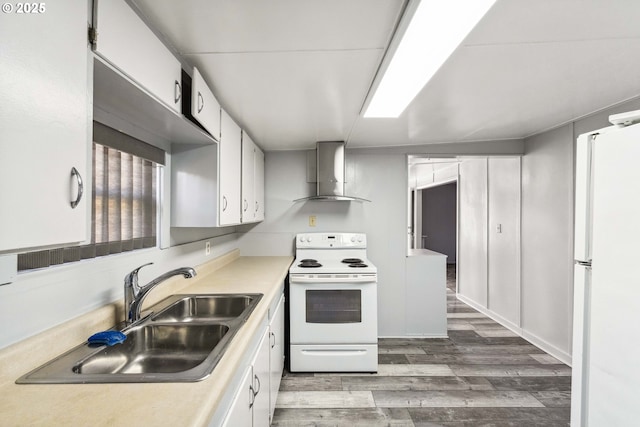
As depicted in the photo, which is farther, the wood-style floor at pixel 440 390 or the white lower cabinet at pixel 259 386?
the wood-style floor at pixel 440 390

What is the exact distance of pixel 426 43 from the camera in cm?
128

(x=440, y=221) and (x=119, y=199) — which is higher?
(x=119, y=199)

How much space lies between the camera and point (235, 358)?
3.34ft

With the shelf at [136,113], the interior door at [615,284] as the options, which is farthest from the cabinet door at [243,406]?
the interior door at [615,284]

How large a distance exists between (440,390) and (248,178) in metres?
2.26

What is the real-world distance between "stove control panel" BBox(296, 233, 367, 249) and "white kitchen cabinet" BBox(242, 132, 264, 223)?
0.51 metres

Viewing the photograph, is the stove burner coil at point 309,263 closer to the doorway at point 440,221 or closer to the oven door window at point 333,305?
the oven door window at point 333,305

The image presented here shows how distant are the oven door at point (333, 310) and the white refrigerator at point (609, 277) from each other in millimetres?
1580

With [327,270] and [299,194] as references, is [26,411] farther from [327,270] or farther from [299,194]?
[299,194]

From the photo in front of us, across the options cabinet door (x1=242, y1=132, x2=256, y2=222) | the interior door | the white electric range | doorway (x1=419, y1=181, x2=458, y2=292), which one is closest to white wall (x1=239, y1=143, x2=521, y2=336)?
cabinet door (x1=242, y1=132, x2=256, y2=222)

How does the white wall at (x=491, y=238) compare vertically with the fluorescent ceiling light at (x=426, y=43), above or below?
below

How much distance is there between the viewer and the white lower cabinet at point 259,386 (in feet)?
3.55

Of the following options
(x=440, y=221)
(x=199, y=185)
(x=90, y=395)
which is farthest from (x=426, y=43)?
(x=440, y=221)

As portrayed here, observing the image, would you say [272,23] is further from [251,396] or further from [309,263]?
[309,263]
